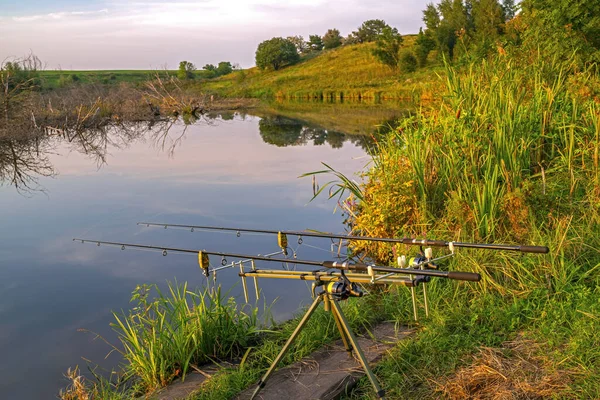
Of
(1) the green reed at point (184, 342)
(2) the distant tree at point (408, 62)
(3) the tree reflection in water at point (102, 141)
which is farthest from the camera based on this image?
(2) the distant tree at point (408, 62)

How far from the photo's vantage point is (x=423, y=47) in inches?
1892

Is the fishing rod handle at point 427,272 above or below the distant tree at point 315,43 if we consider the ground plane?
below

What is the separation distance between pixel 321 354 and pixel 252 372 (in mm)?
560

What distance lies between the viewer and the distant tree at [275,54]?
251 feet

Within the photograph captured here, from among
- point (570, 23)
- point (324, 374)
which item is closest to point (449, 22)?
point (570, 23)

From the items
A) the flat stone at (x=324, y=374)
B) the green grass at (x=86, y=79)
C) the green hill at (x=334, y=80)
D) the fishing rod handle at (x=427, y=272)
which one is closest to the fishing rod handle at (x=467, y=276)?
the fishing rod handle at (x=427, y=272)

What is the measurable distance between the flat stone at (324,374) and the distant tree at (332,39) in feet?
301

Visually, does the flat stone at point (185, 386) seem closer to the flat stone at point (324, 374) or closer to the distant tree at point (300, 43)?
the flat stone at point (324, 374)

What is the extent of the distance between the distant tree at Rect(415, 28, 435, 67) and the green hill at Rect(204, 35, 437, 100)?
206 cm

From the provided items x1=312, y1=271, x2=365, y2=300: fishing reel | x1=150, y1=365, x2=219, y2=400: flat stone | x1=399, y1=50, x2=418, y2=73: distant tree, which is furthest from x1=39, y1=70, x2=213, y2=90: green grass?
x1=312, y1=271, x2=365, y2=300: fishing reel

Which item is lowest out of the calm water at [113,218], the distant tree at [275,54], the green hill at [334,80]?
the calm water at [113,218]

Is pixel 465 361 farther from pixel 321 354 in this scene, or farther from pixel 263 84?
pixel 263 84

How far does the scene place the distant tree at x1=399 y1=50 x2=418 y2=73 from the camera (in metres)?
49.0

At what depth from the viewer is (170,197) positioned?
13031 mm
